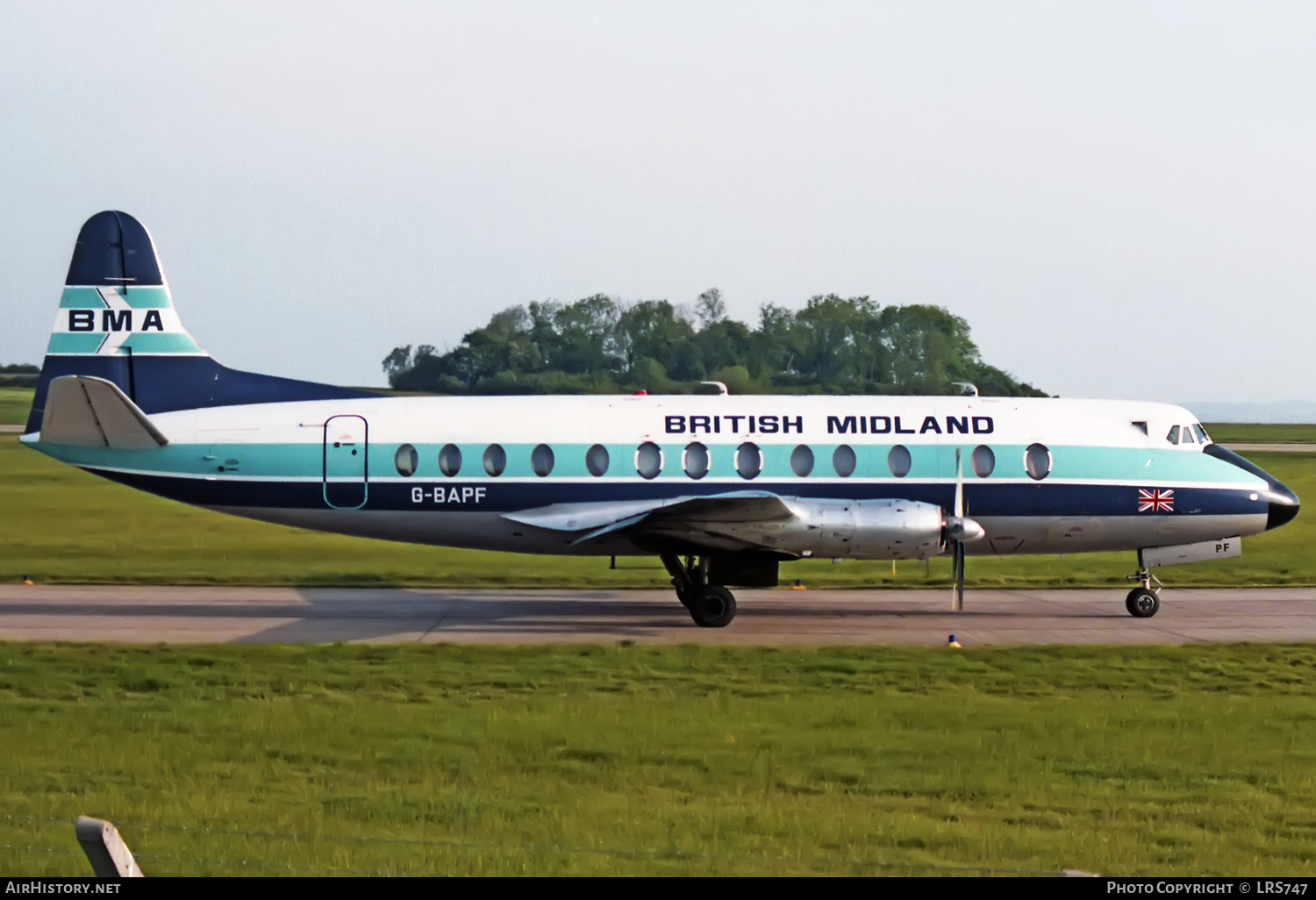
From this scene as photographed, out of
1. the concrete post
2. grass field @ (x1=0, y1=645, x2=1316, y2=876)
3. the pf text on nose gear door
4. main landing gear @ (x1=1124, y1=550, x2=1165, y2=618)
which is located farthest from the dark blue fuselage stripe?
the concrete post

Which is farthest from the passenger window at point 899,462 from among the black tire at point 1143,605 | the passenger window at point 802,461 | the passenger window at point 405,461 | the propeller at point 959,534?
the passenger window at point 405,461

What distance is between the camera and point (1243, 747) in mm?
13969

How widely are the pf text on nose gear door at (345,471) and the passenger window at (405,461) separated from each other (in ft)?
1.81

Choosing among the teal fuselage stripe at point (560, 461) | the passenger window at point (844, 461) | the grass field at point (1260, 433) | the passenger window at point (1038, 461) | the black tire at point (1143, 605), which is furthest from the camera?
the grass field at point (1260, 433)

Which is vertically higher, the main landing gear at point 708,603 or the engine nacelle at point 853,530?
the engine nacelle at point 853,530

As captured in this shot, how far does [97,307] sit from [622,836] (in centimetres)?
1722

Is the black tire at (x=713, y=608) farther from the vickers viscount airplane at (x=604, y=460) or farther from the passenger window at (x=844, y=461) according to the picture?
the passenger window at (x=844, y=461)

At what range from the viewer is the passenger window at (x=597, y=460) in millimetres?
22875

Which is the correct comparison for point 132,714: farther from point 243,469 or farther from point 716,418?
point 716,418

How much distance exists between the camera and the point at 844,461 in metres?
23.0

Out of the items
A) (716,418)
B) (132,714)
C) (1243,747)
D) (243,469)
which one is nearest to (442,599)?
(243,469)

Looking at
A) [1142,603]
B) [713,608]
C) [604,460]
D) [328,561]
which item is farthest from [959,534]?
[328,561]
